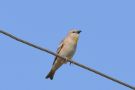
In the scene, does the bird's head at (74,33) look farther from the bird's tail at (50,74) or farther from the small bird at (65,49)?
the bird's tail at (50,74)

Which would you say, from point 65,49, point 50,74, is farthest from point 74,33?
point 50,74

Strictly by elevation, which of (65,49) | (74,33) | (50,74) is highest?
(74,33)

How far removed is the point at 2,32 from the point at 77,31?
5.79 meters

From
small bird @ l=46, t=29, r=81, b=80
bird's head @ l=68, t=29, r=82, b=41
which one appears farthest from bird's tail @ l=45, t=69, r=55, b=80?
bird's head @ l=68, t=29, r=82, b=41

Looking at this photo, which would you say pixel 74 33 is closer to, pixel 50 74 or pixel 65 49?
pixel 65 49

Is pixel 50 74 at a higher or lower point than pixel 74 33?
lower

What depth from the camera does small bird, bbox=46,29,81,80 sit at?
37.8ft

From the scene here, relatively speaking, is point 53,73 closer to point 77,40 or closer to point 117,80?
point 77,40

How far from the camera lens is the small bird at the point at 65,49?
1153 centimetres

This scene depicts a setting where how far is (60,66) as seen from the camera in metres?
11.7

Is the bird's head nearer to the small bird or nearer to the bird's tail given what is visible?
the small bird

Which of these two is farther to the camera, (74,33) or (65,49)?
(74,33)

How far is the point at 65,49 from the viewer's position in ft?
38.1

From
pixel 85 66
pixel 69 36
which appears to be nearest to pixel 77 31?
pixel 69 36
